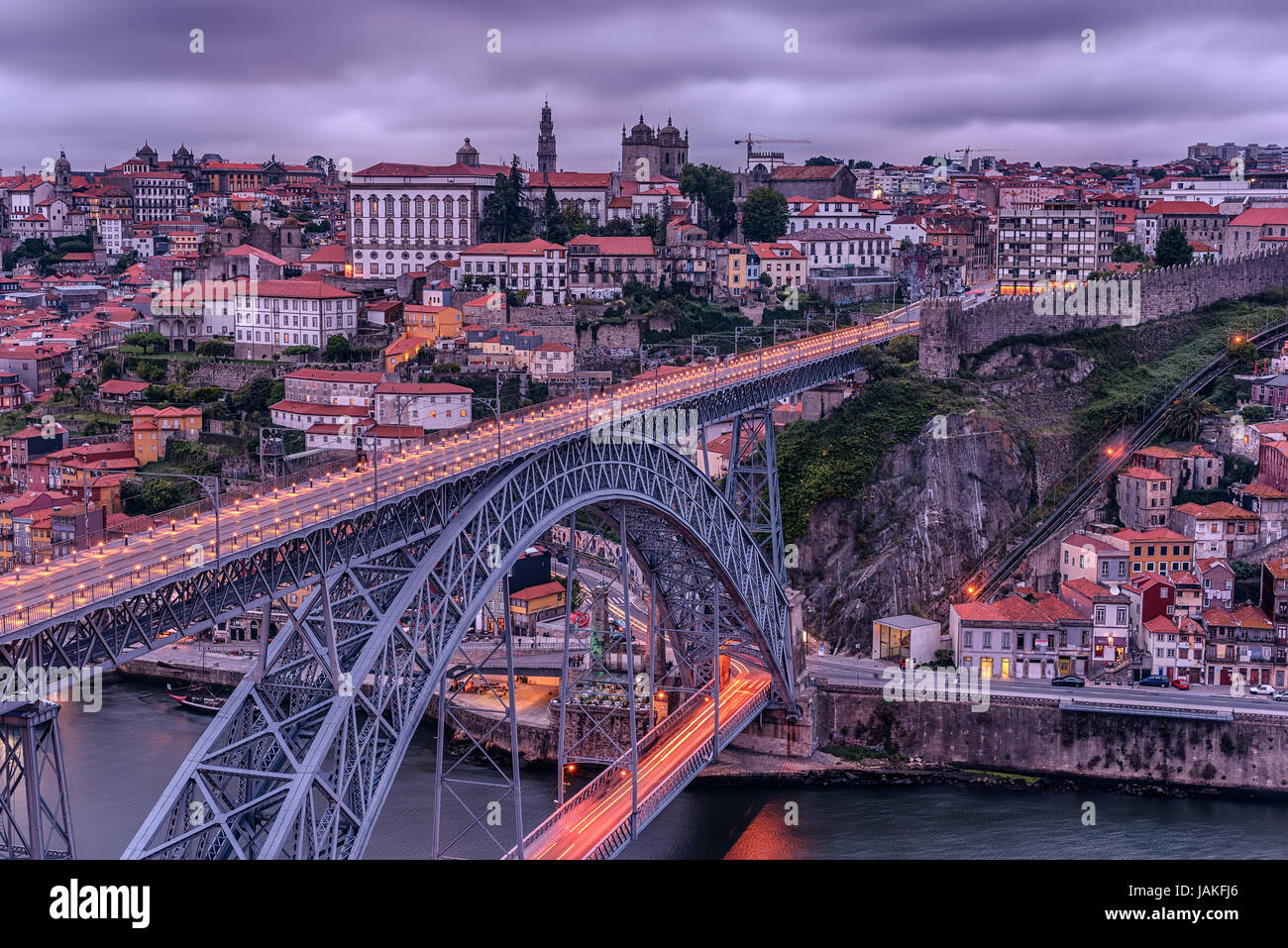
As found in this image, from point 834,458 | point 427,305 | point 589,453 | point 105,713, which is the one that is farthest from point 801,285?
point 589,453

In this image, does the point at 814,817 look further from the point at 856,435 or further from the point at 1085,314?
the point at 1085,314

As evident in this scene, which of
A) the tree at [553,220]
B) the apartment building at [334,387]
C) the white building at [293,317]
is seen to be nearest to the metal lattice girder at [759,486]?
the apartment building at [334,387]

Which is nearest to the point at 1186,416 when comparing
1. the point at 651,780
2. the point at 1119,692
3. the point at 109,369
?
the point at 1119,692

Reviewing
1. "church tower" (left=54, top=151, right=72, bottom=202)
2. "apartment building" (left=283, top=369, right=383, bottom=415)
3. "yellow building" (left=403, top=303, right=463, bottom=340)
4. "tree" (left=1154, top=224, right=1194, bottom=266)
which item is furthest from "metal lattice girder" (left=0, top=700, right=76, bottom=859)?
"church tower" (left=54, top=151, right=72, bottom=202)

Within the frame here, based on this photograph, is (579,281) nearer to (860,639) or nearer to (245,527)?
(860,639)

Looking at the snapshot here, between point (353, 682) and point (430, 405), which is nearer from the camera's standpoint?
point (353, 682)

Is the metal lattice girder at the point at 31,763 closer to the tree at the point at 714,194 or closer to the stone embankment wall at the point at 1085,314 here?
the stone embankment wall at the point at 1085,314

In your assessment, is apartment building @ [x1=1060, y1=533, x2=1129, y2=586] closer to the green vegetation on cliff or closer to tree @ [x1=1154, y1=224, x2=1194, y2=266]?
the green vegetation on cliff
